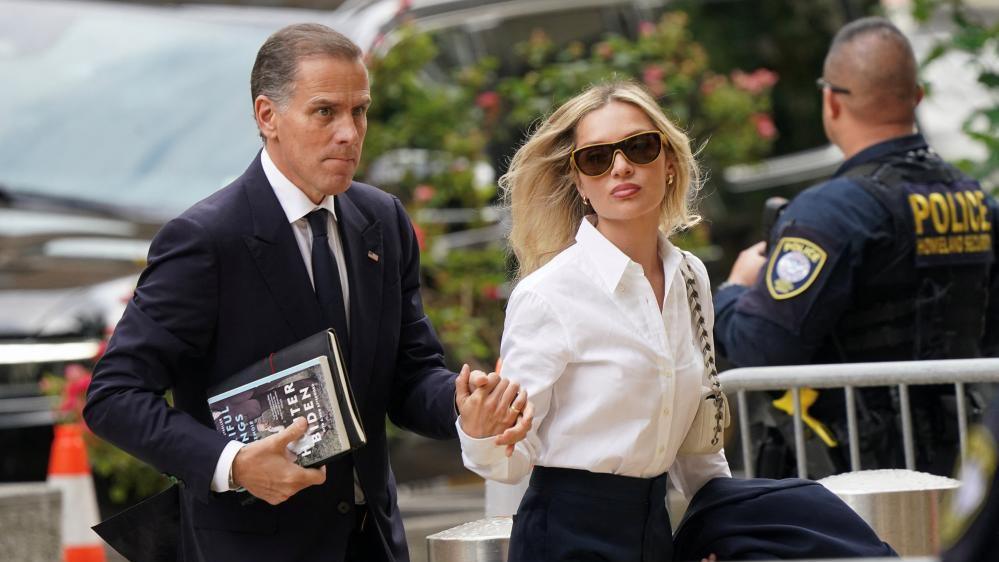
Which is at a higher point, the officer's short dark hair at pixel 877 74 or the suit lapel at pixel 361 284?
the officer's short dark hair at pixel 877 74

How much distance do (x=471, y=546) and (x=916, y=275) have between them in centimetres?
191

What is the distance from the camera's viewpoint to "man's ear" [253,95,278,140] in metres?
3.53

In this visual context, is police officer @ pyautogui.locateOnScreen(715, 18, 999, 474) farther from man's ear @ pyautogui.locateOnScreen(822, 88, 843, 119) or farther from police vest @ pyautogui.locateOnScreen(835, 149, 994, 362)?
man's ear @ pyautogui.locateOnScreen(822, 88, 843, 119)

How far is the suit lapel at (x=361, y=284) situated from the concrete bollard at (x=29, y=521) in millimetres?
3584

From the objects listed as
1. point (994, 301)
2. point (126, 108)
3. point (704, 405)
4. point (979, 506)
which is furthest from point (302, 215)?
point (126, 108)

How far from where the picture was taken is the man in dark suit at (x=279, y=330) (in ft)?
10.9

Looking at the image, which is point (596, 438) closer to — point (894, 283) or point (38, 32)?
point (894, 283)

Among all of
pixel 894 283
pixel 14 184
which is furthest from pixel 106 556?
pixel 894 283

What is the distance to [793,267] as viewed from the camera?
16.0 feet

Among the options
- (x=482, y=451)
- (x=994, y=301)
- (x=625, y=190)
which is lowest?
(x=482, y=451)

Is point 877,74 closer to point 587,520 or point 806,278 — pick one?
point 806,278

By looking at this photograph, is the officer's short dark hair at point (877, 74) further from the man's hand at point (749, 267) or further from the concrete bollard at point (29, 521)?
the concrete bollard at point (29, 521)

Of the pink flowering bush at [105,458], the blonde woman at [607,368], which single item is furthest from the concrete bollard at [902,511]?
the pink flowering bush at [105,458]

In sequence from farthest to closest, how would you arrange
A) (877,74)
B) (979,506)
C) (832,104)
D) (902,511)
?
(832,104), (877,74), (902,511), (979,506)
